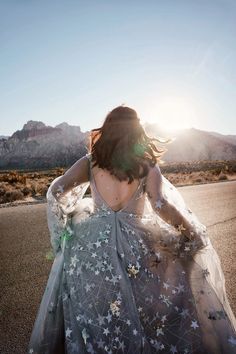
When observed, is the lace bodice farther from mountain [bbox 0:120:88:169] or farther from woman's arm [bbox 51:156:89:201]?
mountain [bbox 0:120:88:169]

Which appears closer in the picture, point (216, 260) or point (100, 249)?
point (100, 249)

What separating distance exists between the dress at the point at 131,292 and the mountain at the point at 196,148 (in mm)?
94890

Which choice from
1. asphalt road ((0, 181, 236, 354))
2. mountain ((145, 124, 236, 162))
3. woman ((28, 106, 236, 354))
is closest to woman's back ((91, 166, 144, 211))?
woman ((28, 106, 236, 354))

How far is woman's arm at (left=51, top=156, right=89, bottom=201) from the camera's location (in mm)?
2967

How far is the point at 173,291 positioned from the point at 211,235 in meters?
4.97

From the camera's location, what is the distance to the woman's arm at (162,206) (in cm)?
288

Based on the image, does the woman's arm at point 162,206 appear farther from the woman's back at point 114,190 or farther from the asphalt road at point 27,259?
the asphalt road at point 27,259

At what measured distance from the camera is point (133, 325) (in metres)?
2.63

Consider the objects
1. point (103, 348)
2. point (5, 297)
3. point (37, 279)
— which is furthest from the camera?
point (37, 279)

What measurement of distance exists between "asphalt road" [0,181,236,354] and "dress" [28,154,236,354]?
1030mm

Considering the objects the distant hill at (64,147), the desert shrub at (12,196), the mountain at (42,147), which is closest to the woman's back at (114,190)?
the desert shrub at (12,196)

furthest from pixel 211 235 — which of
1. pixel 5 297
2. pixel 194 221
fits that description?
pixel 194 221

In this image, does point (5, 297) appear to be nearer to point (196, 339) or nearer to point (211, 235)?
point (196, 339)

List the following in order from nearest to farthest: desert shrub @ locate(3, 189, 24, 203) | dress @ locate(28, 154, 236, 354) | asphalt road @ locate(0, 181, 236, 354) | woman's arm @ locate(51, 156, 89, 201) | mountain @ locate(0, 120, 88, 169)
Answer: dress @ locate(28, 154, 236, 354)
woman's arm @ locate(51, 156, 89, 201)
asphalt road @ locate(0, 181, 236, 354)
desert shrub @ locate(3, 189, 24, 203)
mountain @ locate(0, 120, 88, 169)
